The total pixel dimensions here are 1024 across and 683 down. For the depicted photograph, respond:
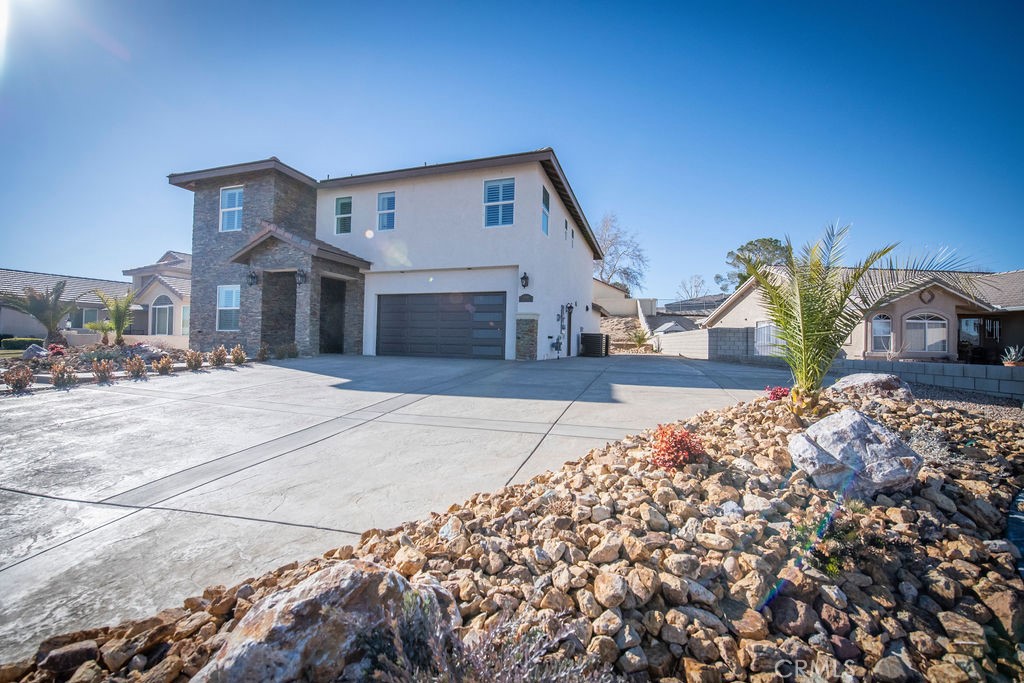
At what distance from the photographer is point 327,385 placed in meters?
6.95

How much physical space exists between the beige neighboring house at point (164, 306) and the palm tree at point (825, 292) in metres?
21.0

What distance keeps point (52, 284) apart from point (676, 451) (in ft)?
121

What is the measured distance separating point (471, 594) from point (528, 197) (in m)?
11.3

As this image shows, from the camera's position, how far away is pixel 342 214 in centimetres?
1388

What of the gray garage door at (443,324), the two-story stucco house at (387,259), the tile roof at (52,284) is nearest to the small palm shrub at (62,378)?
the two-story stucco house at (387,259)

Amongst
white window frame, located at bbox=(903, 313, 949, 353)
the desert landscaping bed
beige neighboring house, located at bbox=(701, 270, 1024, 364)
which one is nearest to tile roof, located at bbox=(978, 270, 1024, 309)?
beige neighboring house, located at bbox=(701, 270, 1024, 364)

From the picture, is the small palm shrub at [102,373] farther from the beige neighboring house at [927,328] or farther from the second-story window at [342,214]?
the beige neighboring house at [927,328]

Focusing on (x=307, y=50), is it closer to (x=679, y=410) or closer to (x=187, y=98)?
(x=187, y=98)

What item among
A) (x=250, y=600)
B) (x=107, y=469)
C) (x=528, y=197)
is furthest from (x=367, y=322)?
(x=250, y=600)

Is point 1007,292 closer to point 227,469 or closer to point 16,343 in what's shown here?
point 227,469

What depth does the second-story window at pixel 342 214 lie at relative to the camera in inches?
542

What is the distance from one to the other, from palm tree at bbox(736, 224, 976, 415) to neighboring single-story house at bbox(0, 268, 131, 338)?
28999mm

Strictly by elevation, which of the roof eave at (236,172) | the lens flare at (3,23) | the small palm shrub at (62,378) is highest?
the roof eave at (236,172)

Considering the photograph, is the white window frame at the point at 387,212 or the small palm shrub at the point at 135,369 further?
the white window frame at the point at 387,212
